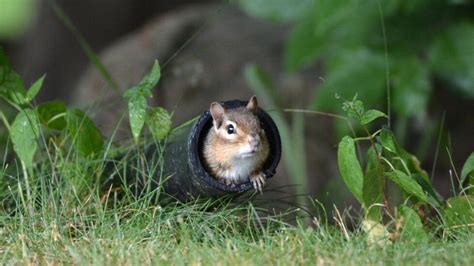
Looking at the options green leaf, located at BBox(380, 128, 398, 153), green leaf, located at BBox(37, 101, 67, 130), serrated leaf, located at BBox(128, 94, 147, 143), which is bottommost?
green leaf, located at BBox(380, 128, 398, 153)

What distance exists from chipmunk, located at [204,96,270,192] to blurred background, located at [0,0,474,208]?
407 millimetres

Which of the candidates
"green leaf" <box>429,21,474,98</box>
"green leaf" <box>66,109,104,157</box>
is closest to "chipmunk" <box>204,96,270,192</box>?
"green leaf" <box>66,109,104,157</box>

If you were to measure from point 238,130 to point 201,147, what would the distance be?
217mm

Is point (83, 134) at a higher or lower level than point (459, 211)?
higher

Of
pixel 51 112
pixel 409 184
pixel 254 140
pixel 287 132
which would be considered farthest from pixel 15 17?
pixel 409 184

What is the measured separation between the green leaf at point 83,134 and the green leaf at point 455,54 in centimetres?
240

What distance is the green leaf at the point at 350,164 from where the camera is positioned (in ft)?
15.4

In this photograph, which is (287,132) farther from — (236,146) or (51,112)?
(236,146)

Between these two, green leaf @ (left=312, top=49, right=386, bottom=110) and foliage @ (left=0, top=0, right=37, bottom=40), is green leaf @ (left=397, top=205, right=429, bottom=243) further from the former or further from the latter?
foliage @ (left=0, top=0, right=37, bottom=40)

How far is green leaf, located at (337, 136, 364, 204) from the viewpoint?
185 inches

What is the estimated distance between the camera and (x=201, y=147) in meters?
4.80

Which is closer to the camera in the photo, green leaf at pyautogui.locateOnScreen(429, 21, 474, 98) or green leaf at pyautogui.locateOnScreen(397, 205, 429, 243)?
green leaf at pyautogui.locateOnScreen(397, 205, 429, 243)

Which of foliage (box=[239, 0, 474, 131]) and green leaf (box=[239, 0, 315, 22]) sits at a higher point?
green leaf (box=[239, 0, 315, 22])

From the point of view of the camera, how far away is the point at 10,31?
533 inches
